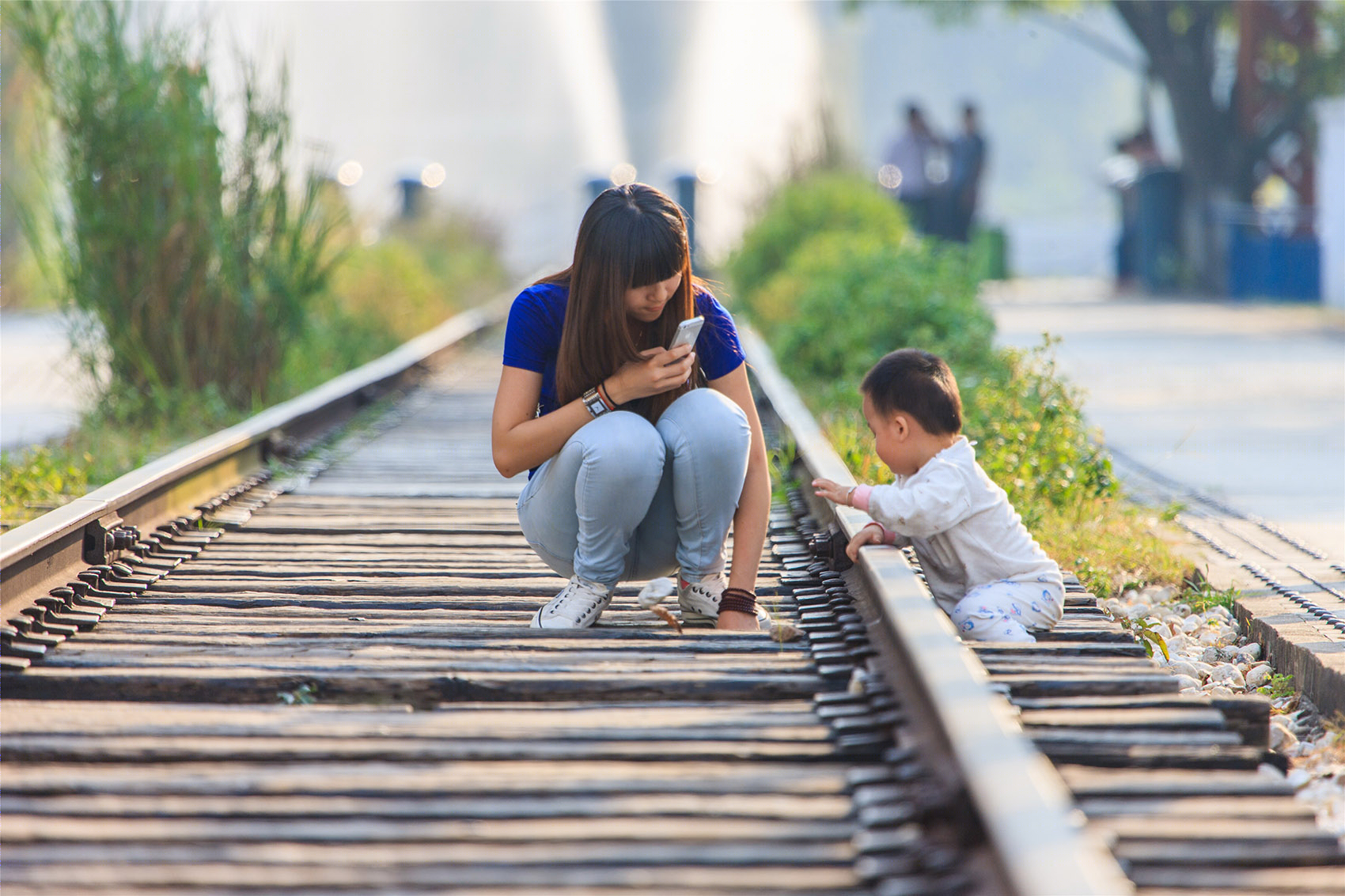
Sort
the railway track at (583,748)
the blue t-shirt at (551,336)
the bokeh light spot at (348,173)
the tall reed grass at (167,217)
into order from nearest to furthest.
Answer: the railway track at (583,748)
the blue t-shirt at (551,336)
the tall reed grass at (167,217)
the bokeh light spot at (348,173)

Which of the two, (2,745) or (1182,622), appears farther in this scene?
(1182,622)

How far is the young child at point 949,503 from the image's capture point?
116 inches

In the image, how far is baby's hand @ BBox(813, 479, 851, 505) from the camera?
304cm

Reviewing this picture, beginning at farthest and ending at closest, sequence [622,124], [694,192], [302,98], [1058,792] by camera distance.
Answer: [622,124], [694,192], [302,98], [1058,792]

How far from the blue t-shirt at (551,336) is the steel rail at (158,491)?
1159mm

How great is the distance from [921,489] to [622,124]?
94.7 ft

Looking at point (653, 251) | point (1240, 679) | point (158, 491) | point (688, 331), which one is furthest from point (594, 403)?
point (158, 491)

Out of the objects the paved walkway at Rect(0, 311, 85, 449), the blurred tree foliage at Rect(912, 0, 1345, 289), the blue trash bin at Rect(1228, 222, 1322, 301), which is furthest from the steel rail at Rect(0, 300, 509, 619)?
the blurred tree foliage at Rect(912, 0, 1345, 289)

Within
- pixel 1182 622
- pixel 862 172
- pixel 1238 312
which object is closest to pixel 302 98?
pixel 862 172

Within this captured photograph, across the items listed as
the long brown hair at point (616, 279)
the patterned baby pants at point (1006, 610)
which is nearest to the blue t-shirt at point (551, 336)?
the long brown hair at point (616, 279)

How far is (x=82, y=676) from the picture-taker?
258 cm

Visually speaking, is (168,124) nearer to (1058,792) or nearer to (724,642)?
(724,642)

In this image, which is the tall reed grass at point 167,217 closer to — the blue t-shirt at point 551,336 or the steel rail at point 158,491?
the steel rail at point 158,491

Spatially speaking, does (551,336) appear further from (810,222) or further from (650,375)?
(810,222)
